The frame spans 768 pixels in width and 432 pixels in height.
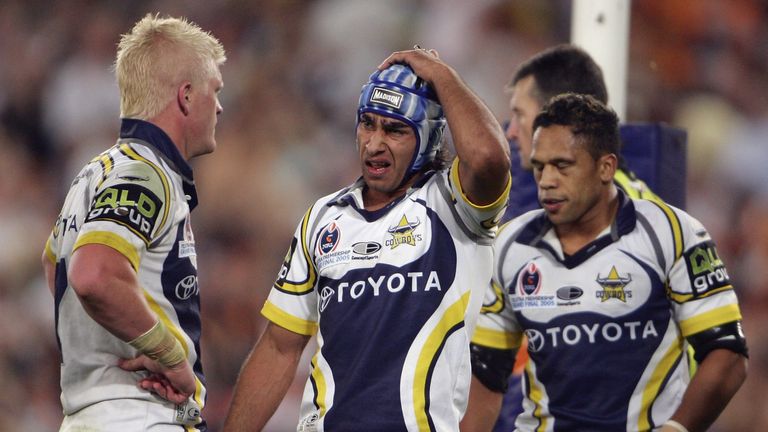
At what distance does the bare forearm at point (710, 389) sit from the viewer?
11.6 ft

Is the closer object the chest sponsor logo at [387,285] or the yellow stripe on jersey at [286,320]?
the chest sponsor logo at [387,285]

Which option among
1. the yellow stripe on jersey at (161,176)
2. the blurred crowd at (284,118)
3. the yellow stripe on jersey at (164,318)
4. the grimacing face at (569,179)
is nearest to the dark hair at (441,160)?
the grimacing face at (569,179)

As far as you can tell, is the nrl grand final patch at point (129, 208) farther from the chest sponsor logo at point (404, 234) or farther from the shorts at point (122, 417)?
the chest sponsor logo at point (404, 234)

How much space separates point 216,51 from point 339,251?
0.90 metres

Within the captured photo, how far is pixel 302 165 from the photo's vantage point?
24.7ft

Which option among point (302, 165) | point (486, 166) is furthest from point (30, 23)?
point (486, 166)

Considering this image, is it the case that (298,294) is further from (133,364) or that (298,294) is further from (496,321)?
(496,321)

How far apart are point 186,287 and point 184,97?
63 cm

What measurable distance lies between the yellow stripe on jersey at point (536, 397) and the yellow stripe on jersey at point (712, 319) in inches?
22.3

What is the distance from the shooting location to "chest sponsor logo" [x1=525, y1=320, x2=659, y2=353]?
12.3 ft

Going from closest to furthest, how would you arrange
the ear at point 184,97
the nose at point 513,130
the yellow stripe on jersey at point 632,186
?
the ear at point 184,97 → the yellow stripe on jersey at point 632,186 → the nose at point 513,130

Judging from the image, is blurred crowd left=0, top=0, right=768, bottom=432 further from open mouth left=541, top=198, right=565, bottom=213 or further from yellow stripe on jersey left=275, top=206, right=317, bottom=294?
yellow stripe on jersey left=275, top=206, right=317, bottom=294

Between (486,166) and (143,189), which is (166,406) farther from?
(486,166)

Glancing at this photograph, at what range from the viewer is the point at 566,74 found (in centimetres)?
475
